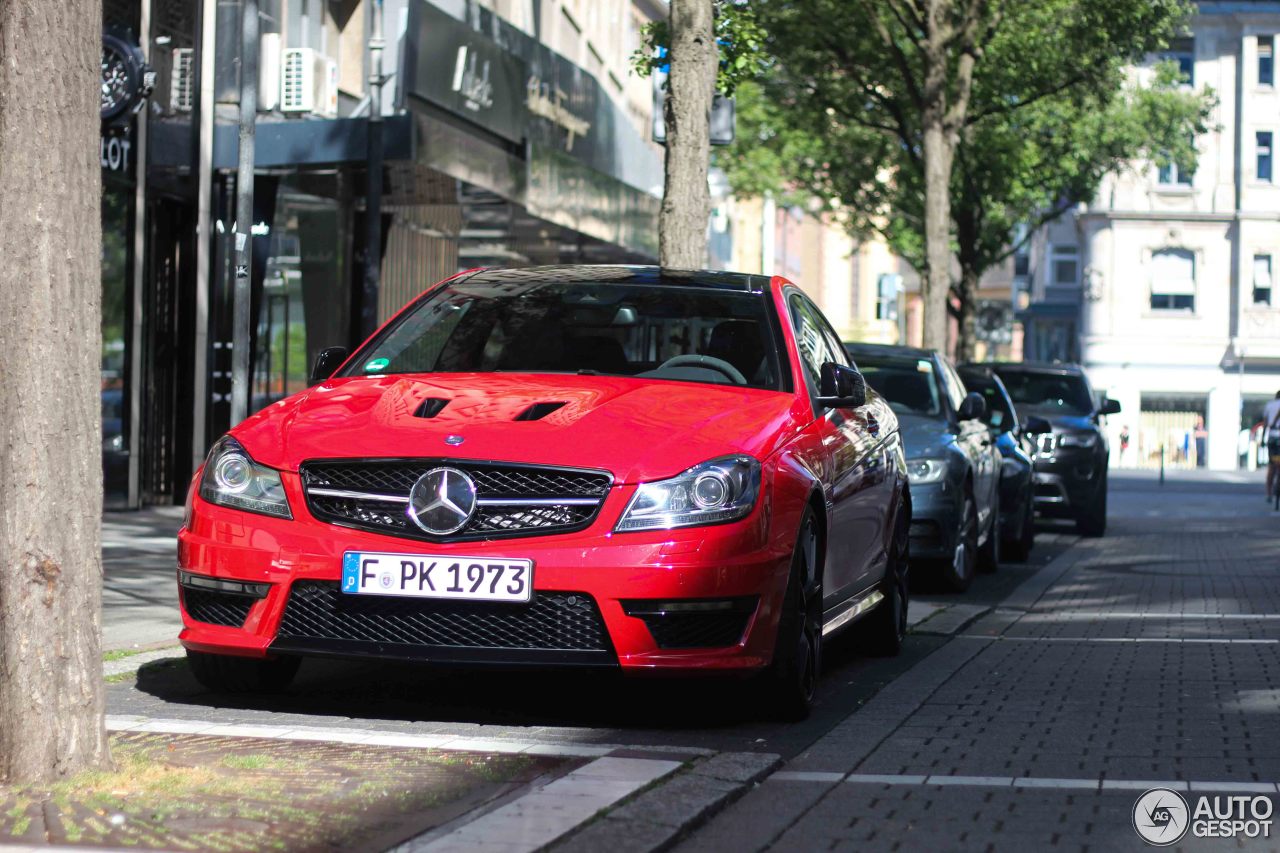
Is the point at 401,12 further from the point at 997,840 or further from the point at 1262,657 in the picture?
the point at 997,840

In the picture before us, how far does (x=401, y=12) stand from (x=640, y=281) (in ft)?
45.3

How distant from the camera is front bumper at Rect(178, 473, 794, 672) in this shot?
624 cm

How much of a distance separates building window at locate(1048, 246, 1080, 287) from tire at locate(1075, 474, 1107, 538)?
54.6 meters

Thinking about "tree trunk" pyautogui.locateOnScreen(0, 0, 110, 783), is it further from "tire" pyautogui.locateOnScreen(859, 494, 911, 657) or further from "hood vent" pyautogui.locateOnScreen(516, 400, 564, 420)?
→ "tire" pyautogui.locateOnScreen(859, 494, 911, 657)

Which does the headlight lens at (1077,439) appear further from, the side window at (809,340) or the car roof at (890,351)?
the side window at (809,340)

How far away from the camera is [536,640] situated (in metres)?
6.30

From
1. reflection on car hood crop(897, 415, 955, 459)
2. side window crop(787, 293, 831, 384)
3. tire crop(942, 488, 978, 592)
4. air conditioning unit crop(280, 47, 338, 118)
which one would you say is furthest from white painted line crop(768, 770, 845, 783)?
air conditioning unit crop(280, 47, 338, 118)

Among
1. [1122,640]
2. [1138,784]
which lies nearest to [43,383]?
[1138,784]

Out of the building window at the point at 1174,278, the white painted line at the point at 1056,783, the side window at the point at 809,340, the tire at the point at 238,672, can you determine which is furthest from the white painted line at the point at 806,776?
the building window at the point at 1174,278

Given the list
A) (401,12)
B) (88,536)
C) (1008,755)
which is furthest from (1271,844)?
(401,12)

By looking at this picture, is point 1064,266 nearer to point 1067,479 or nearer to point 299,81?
point 1067,479

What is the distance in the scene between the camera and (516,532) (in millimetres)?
6305

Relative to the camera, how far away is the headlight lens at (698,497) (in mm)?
6285

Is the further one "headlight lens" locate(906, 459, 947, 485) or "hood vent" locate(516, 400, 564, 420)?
"headlight lens" locate(906, 459, 947, 485)
